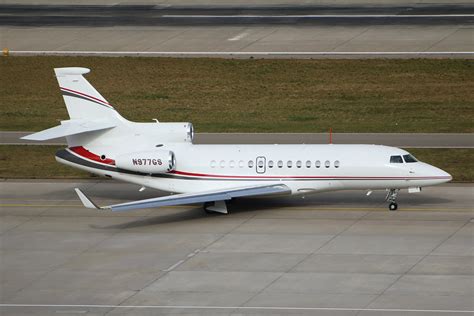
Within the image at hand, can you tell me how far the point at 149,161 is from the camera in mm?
43938

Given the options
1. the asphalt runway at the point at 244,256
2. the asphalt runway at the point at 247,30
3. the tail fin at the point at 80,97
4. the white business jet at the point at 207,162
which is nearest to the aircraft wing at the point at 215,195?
the white business jet at the point at 207,162

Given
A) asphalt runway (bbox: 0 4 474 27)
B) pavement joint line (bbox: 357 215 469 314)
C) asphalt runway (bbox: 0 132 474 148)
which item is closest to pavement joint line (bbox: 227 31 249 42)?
asphalt runway (bbox: 0 4 474 27)

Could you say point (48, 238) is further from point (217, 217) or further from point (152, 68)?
point (152, 68)

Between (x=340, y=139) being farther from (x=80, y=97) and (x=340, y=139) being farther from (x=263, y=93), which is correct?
(x=80, y=97)

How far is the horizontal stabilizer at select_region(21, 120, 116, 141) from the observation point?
4304cm

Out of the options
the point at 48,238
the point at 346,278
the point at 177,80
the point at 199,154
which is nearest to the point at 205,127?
the point at 177,80

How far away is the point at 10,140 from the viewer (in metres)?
58.3

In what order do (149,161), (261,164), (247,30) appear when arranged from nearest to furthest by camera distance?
(261,164) → (149,161) → (247,30)

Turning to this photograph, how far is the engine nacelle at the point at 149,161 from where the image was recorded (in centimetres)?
4381

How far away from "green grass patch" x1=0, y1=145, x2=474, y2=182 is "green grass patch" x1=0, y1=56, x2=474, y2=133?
5.50 metres

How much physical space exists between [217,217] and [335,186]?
480cm

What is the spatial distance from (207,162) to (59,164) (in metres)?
11.6

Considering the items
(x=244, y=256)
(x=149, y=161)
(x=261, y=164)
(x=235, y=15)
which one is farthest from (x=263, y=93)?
(x=244, y=256)

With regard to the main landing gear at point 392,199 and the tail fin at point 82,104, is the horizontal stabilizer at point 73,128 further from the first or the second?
the main landing gear at point 392,199
